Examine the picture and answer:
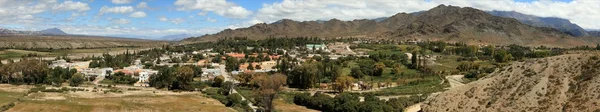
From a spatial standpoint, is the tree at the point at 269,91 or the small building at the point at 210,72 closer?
the tree at the point at 269,91

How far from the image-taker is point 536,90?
5634cm

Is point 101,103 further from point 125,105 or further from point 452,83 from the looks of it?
point 452,83

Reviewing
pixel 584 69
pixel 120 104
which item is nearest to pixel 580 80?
pixel 584 69

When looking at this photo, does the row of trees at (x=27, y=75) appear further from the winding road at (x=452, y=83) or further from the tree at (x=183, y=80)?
the winding road at (x=452, y=83)

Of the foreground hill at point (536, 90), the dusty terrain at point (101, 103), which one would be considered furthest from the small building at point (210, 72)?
the foreground hill at point (536, 90)

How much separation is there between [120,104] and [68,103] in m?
7.22

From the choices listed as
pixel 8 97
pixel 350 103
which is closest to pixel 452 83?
pixel 350 103

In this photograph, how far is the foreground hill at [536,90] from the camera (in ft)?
170

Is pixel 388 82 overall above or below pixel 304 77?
below

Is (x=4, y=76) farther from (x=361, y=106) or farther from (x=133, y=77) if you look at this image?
(x=361, y=106)

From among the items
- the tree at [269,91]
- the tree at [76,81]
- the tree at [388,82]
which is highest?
the tree at [269,91]

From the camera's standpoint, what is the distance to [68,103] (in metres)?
71.7

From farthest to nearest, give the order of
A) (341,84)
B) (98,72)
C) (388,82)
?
(98,72), (388,82), (341,84)

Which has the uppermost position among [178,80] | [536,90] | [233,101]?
[536,90]
